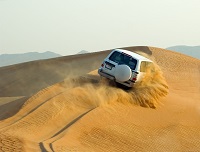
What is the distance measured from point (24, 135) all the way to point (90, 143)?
6.14 feet

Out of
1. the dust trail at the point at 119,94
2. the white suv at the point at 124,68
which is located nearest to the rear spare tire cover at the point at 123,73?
the white suv at the point at 124,68

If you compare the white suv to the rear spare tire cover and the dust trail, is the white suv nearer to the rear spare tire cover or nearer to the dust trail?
the rear spare tire cover

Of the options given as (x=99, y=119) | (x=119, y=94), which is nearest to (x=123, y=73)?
(x=119, y=94)

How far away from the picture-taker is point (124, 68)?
1573cm

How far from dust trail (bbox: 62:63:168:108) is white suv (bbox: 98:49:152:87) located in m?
0.34

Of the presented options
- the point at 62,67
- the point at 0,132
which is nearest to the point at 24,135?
the point at 0,132

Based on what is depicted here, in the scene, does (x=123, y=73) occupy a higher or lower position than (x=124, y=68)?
lower

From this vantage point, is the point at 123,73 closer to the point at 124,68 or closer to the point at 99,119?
the point at 124,68

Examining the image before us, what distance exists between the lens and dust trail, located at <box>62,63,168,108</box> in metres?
14.8

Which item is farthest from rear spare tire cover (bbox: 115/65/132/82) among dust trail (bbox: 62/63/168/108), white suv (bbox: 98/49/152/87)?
dust trail (bbox: 62/63/168/108)

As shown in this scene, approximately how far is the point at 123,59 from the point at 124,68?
0.88 metres

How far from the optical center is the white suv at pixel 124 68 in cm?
1575

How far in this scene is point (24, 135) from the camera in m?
11.4

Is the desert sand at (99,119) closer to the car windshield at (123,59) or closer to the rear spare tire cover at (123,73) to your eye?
the rear spare tire cover at (123,73)
